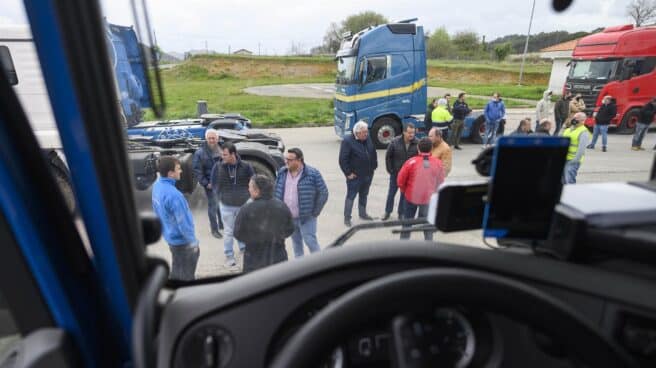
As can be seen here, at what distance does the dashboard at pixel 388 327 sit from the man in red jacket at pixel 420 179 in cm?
220

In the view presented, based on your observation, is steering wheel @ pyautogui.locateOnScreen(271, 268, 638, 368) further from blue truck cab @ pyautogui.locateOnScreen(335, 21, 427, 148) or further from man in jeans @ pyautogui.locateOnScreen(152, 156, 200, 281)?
blue truck cab @ pyautogui.locateOnScreen(335, 21, 427, 148)

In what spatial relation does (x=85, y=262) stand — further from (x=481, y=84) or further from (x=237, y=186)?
(x=237, y=186)

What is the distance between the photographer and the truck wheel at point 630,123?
381 centimetres

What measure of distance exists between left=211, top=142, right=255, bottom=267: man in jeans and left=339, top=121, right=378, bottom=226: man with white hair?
1.28 metres

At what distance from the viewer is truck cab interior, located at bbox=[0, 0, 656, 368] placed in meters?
0.83

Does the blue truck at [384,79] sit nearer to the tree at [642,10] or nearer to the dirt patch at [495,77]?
the dirt patch at [495,77]

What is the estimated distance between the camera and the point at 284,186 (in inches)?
134

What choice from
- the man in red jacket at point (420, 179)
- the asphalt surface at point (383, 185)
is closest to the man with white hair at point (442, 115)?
the asphalt surface at point (383, 185)

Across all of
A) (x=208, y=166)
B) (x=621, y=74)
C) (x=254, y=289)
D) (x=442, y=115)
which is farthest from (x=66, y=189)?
(x=621, y=74)

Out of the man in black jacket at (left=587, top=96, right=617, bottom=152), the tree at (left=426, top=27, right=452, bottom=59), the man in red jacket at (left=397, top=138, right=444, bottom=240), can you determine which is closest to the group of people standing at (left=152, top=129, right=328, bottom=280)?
the man in red jacket at (left=397, top=138, right=444, bottom=240)

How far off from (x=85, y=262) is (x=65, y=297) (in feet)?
0.33

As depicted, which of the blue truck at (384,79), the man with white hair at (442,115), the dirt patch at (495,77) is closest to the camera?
the dirt patch at (495,77)

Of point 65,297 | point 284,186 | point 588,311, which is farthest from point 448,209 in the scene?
point 284,186

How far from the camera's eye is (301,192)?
3.33m
